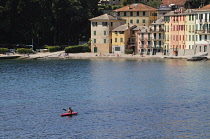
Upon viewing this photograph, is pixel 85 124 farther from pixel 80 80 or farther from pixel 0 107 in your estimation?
pixel 80 80

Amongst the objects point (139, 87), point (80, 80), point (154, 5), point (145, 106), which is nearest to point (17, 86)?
point (80, 80)

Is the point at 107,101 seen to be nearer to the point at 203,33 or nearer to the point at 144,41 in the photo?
the point at 203,33

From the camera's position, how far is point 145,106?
67.3 m

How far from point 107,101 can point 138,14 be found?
91.0 metres

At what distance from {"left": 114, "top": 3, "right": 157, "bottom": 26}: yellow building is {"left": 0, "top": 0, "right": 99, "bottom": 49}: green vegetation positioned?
9700mm

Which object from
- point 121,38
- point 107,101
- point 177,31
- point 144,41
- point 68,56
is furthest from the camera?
point 121,38

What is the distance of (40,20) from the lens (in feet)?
499

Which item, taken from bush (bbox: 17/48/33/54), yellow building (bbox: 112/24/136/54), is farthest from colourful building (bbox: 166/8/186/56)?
bush (bbox: 17/48/33/54)

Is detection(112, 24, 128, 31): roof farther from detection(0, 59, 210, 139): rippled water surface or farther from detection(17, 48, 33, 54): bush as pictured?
detection(0, 59, 210, 139): rippled water surface

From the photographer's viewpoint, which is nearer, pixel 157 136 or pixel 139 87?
pixel 157 136

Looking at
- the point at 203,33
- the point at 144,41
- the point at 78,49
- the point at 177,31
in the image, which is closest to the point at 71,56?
the point at 78,49

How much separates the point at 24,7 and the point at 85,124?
316ft

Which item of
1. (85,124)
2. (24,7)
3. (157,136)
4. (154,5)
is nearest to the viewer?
(157,136)

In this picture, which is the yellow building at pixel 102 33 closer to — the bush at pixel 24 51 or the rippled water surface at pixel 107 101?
the bush at pixel 24 51
